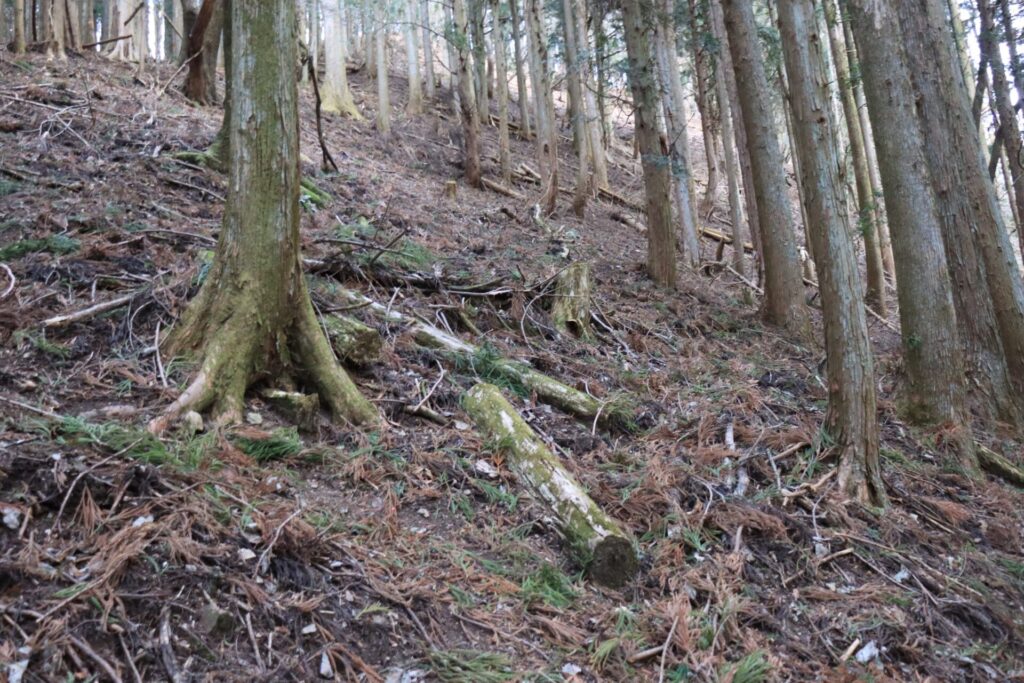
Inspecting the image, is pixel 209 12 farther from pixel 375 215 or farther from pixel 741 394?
pixel 741 394

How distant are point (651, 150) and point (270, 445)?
7785 mm

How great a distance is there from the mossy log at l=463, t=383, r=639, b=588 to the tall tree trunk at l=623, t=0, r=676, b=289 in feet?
20.1

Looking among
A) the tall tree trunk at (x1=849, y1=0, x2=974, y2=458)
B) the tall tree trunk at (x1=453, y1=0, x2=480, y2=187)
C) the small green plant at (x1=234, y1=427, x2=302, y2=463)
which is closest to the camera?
the small green plant at (x1=234, y1=427, x2=302, y2=463)

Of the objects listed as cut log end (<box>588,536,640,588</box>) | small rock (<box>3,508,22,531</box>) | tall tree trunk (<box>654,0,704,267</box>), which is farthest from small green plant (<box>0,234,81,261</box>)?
tall tree trunk (<box>654,0,704,267</box>)

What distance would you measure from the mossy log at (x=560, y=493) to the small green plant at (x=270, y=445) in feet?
4.19

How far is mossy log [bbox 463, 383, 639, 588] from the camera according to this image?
353 centimetres

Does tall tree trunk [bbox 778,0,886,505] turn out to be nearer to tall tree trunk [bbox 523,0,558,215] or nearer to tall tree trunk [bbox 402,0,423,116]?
tall tree trunk [bbox 523,0,558,215]

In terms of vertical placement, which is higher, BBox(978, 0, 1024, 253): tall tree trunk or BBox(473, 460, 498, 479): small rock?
BBox(978, 0, 1024, 253): tall tree trunk

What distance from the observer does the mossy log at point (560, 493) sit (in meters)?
3.53

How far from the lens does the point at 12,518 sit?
2.61 metres

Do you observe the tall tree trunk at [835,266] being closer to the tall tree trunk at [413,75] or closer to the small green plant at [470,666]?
the small green plant at [470,666]

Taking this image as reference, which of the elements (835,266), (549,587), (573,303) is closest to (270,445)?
(549,587)

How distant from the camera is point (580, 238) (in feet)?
42.1

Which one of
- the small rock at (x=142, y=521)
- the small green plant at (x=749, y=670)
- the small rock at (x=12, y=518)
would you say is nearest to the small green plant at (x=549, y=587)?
the small green plant at (x=749, y=670)
